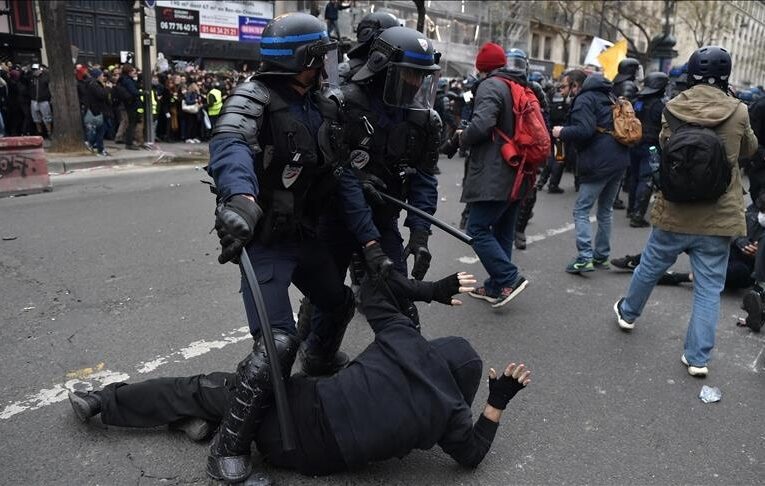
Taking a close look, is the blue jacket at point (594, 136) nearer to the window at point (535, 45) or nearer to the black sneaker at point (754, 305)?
the black sneaker at point (754, 305)

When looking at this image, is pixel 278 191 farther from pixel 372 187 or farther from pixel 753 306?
pixel 753 306

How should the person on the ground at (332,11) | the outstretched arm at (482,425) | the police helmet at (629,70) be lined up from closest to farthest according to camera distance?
the outstretched arm at (482,425)
the police helmet at (629,70)
the person on the ground at (332,11)

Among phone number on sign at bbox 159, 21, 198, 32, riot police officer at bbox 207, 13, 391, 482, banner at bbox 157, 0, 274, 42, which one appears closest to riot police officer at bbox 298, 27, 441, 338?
riot police officer at bbox 207, 13, 391, 482

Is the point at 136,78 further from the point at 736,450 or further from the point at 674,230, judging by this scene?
the point at 736,450

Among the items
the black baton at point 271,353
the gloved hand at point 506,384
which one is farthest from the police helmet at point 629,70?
the black baton at point 271,353

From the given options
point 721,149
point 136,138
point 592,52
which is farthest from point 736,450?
point 136,138

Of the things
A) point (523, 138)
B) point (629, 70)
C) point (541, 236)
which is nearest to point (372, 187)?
point (523, 138)

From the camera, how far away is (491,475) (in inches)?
109

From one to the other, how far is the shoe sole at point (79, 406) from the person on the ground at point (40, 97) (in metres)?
11.8

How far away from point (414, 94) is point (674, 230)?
1.78 metres

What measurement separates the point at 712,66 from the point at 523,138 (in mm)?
1311

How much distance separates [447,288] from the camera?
2814 mm

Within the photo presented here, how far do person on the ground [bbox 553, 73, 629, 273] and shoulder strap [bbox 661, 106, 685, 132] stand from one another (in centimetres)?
184

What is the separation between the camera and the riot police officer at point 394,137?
10.6 feet
